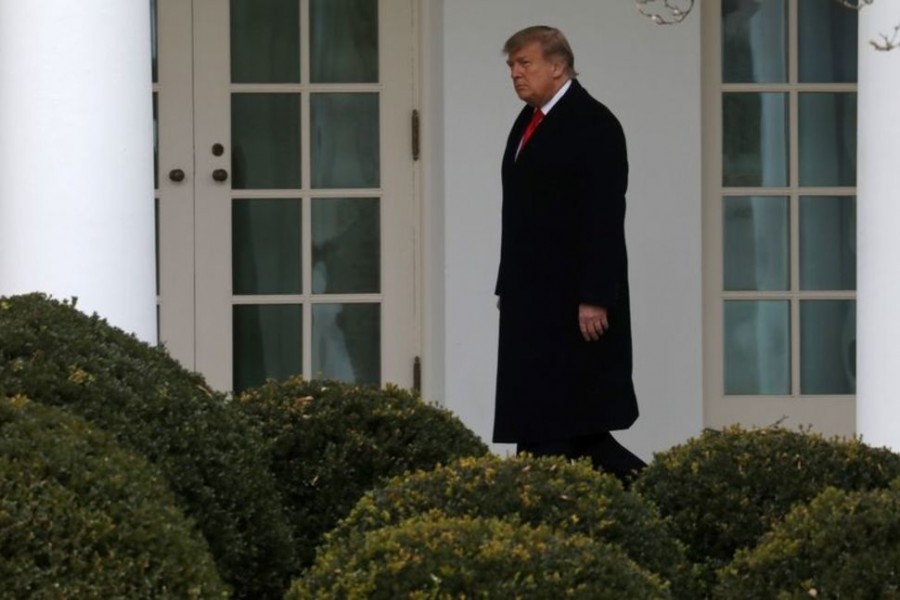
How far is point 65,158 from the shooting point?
6582 millimetres

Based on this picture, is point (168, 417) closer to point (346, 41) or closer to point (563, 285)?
point (563, 285)

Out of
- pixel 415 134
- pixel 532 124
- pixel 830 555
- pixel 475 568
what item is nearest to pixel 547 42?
pixel 532 124

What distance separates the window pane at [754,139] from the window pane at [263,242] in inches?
71.0

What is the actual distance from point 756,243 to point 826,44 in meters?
0.88

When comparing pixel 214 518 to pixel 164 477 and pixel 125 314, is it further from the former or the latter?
pixel 125 314

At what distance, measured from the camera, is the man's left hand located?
7047 millimetres

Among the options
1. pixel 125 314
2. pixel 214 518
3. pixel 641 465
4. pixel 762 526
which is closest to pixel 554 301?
pixel 641 465

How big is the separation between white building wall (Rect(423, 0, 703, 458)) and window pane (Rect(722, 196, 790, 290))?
340mm

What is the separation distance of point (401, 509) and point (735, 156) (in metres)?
4.52

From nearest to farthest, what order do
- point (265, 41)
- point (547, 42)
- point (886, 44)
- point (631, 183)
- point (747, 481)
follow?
point (886, 44)
point (747, 481)
point (547, 42)
point (631, 183)
point (265, 41)

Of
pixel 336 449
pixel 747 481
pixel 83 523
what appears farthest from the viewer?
pixel 336 449

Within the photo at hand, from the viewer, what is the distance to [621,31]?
344 inches

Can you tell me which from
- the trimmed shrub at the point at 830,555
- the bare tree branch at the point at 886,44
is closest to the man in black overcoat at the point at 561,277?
the bare tree branch at the point at 886,44

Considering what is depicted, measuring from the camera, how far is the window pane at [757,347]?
911cm
